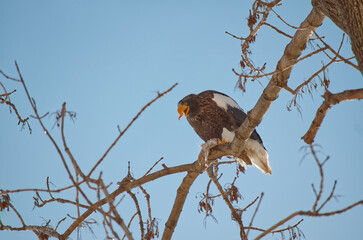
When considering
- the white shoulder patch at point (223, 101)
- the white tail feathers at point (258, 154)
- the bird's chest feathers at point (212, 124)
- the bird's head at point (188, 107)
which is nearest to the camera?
the white tail feathers at point (258, 154)

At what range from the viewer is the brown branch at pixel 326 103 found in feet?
5.91

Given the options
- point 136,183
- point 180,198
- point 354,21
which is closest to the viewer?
point 354,21

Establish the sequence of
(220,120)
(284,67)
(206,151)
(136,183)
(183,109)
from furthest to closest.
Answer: (183,109), (220,120), (206,151), (136,183), (284,67)

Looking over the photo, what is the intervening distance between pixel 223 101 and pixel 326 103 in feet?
9.32

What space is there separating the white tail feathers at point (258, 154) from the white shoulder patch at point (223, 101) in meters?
0.54

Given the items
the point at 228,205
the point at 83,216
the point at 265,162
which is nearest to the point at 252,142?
the point at 265,162

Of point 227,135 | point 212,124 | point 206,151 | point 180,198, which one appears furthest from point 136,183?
point 212,124

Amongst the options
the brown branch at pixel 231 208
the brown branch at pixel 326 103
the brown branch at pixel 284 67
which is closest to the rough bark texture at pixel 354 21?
the brown branch at pixel 326 103

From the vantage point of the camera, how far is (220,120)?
465 centimetres

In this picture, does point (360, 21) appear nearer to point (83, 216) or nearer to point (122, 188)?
point (122, 188)

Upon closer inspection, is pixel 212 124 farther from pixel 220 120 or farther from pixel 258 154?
pixel 258 154

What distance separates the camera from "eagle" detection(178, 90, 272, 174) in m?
4.45

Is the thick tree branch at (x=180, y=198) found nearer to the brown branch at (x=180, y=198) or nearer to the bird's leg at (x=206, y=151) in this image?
the brown branch at (x=180, y=198)

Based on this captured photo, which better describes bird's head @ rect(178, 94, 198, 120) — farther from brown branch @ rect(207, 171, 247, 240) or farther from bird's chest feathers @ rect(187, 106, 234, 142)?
brown branch @ rect(207, 171, 247, 240)
